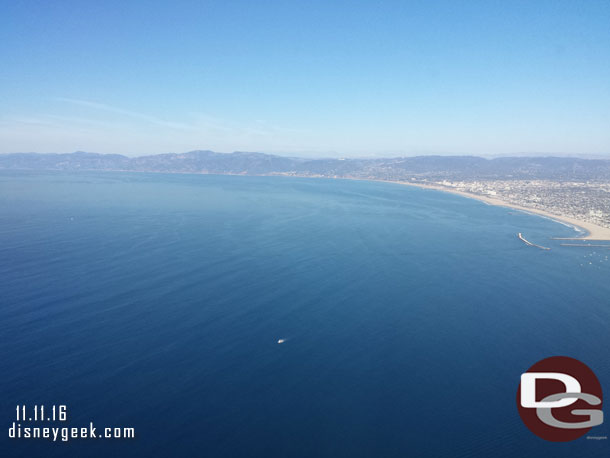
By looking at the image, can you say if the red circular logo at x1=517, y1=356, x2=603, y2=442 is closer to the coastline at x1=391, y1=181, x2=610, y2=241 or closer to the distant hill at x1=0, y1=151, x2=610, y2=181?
the coastline at x1=391, y1=181, x2=610, y2=241

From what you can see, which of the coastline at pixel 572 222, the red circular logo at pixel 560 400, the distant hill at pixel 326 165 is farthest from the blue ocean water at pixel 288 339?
the distant hill at pixel 326 165

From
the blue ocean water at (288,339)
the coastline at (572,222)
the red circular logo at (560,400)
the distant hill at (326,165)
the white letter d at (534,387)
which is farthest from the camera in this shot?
the distant hill at (326,165)

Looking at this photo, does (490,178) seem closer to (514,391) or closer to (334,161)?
(334,161)

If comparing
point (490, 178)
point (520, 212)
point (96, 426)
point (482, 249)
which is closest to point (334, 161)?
point (490, 178)

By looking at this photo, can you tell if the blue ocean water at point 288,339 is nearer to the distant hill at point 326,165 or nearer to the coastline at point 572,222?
the coastline at point 572,222

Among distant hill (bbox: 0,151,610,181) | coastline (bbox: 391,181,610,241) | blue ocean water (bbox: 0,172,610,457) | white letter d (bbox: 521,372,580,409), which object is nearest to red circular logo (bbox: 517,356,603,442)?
white letter d (bbox: 521,372,580,409)

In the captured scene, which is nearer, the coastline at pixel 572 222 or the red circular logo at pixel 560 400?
the red circular logo at pixel 560 400
